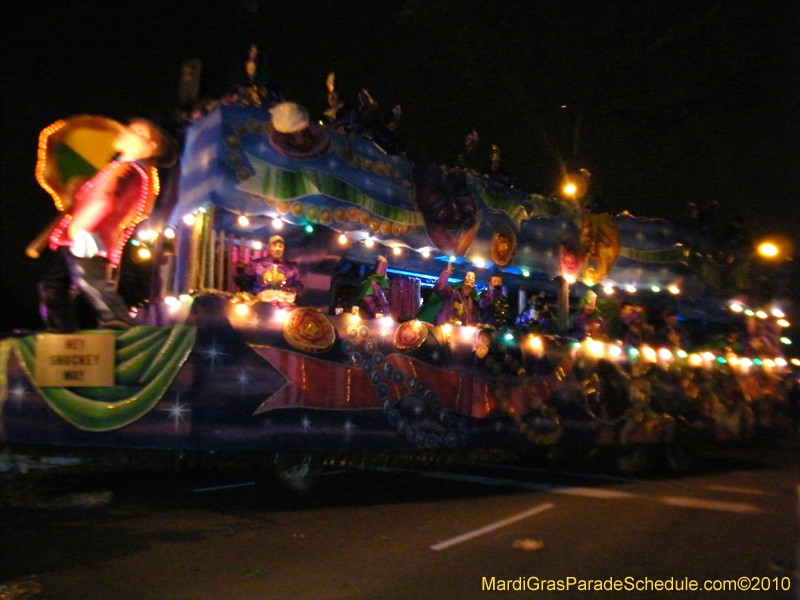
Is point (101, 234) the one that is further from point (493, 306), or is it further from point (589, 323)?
point (589, 323)

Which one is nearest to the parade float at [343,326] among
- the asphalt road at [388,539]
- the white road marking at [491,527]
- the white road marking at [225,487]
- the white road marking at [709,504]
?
the asphalt road at [388,539]

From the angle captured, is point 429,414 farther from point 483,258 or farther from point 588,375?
point 588,375

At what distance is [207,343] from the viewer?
7.43 metres

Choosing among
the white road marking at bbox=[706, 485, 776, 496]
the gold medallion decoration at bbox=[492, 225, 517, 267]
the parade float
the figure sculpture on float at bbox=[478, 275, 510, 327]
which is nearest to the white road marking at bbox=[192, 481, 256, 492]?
the parade float

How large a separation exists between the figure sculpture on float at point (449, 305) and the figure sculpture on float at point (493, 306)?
0.19m

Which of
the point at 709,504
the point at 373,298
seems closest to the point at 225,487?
the point at 373,298

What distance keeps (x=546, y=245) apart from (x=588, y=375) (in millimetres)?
2198

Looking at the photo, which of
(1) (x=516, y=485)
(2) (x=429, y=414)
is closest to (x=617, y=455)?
(1) (x=516, y=485)

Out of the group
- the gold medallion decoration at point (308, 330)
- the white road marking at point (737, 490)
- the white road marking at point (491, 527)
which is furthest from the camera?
the white road marking at point (737, 490)

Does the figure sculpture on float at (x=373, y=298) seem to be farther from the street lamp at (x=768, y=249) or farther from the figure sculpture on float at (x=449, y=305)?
the street lamp at (x=768, y=249)

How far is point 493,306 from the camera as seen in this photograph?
10750 mm

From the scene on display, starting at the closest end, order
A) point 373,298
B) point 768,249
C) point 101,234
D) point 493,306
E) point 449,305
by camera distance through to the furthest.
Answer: point 101,234 < point 373,298 < point 449,305 < point 493,306 < point 768,249

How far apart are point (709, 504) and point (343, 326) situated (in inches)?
202

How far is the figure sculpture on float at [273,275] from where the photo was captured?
27.4ft
